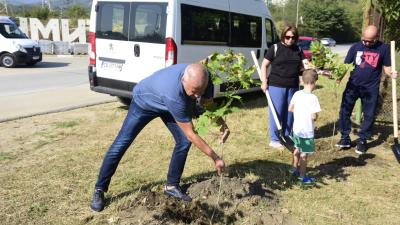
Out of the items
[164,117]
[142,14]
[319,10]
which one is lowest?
[164,117]

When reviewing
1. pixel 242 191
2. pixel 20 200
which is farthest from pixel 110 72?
pixel 242 191

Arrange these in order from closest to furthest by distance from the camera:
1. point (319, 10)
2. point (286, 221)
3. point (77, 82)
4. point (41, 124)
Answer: point (286, 221), point (41, 124), point (77, 82), point (319, 10)

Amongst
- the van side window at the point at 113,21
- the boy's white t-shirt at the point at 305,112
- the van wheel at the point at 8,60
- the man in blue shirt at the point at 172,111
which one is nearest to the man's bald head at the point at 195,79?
the man in blue shirt at the point at 172,111

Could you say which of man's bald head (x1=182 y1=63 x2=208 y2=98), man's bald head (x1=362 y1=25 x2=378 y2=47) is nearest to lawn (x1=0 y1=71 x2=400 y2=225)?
man's bald head (x1=362 y1=25 x2=378 y2=47)

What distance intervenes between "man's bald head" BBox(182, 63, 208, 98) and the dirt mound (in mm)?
1191

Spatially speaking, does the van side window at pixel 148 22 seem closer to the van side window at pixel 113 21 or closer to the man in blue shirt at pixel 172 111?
the van side window at pixel 113 21

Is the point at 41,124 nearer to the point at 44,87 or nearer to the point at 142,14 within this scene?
the point at 142,14

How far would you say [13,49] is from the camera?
16.0 m

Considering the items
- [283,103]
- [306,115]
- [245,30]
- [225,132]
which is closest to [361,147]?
[283,103]

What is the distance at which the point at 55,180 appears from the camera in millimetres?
4926

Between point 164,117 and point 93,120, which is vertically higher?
point 164,117

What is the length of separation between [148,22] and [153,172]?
3506 mm

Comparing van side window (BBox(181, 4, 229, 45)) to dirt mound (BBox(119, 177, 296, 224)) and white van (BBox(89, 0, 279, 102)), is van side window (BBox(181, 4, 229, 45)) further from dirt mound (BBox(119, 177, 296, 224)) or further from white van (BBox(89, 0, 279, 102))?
dirt mound (BBox(119, 177, 296, 224))

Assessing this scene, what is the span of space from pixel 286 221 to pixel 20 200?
105 inches
